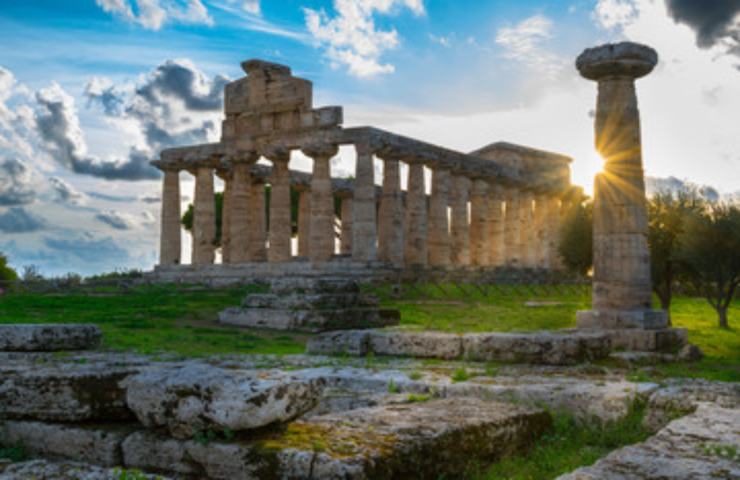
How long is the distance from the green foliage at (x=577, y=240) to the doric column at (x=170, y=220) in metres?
20.8

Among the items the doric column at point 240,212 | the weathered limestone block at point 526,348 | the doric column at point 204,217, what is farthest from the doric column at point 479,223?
the weathered limestone block at point 526,348

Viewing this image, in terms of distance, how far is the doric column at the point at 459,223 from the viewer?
43.4 metres

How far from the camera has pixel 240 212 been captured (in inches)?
1606

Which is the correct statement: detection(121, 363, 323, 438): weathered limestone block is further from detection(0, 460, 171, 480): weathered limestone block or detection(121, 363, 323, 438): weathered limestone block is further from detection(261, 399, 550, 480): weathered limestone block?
detection(0, 460, 171, 480): weathered limestone block

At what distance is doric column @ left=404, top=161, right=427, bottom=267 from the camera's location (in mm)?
39938

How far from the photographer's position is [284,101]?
128ft

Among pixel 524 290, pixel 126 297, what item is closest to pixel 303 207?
pixel 524 290

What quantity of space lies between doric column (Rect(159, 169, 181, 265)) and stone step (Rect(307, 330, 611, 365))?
107ft

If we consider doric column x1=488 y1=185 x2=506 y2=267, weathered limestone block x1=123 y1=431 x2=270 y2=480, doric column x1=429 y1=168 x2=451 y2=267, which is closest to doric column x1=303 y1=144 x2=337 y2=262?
doric column x1=429 y1=168 x2=451 y2=267

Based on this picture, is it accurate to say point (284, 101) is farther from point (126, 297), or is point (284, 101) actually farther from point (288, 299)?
point (288, 299)

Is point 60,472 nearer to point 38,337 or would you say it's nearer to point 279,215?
point 38,337

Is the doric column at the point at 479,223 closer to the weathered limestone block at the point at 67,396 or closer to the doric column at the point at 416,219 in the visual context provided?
the doric column at the point at 416,219

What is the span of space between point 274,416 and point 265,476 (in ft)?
1.45

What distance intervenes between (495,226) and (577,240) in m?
9.07
